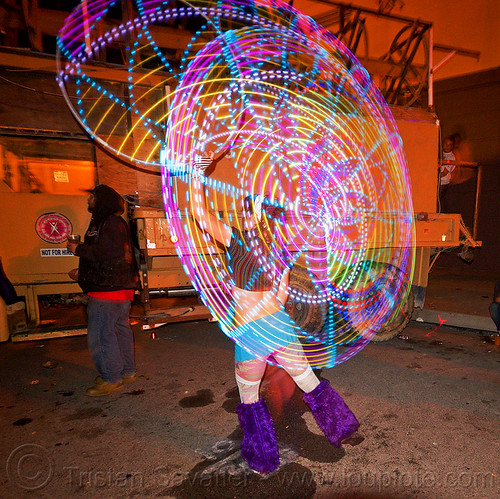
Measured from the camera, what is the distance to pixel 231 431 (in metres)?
3.20

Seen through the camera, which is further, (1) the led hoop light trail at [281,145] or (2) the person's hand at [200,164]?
(1) the led hoop light trail at [281,145]

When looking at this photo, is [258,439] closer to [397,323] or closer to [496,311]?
[397,323]

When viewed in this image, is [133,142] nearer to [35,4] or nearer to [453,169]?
[35,4]

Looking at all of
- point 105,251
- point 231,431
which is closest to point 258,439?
point 231,431

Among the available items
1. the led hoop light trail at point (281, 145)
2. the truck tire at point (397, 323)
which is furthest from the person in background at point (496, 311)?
the led hoop light trail at point (281, 145)

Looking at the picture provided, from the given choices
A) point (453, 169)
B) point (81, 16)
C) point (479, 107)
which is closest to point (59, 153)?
point (81, 16)

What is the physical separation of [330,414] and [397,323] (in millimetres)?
3225

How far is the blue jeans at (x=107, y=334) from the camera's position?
3.83 m

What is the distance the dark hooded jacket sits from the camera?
3.71 m

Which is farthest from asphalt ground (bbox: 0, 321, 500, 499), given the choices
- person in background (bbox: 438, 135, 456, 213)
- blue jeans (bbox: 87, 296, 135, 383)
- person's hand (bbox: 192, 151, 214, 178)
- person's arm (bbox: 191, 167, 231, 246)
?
person in background (bbox: 438, 135, 456, 213)

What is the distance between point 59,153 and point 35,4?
2.03 meters

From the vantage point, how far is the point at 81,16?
5.03 metres

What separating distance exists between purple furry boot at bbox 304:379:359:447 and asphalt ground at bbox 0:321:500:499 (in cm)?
14

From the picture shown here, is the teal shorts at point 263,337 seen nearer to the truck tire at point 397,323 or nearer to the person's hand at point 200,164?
the person's hand at point 200,164
